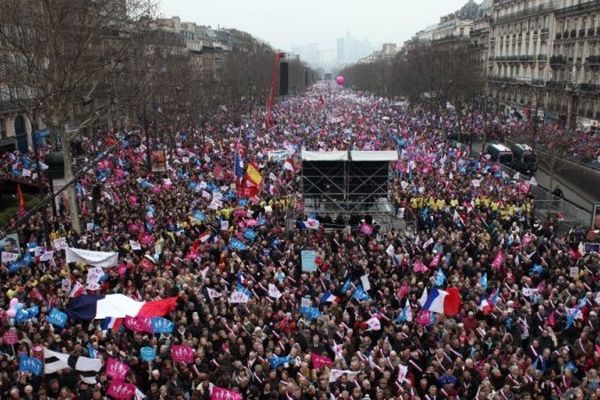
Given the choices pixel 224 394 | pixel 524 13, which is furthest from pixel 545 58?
pixel 224 394

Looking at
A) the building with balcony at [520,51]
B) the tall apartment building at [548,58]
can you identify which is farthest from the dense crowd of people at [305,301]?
the building with balcony at [520,51]

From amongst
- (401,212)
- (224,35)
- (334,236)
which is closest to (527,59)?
(401,212)

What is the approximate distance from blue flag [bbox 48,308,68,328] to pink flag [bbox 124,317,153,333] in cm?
138

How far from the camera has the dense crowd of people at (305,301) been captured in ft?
36.6

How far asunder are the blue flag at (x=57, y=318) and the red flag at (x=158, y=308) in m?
1.56

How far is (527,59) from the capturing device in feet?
229

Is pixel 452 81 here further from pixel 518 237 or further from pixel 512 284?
pixel 512 284

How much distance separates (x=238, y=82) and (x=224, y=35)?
263 ft

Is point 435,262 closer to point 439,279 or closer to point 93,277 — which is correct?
point 439,279

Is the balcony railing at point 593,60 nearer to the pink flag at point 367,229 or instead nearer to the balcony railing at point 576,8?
the balcony railing at point 576,8

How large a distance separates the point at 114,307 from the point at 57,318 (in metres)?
1.15

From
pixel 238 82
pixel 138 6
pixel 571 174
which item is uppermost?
pixel 138 6

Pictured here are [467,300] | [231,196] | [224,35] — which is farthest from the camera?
[224,35]

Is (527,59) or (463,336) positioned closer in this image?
(463,336)
